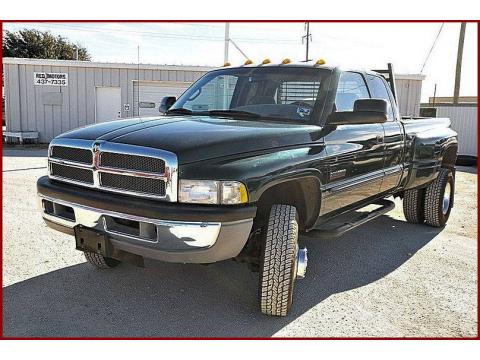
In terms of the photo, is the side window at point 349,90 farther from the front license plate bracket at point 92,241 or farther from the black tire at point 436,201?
the front license plate bracket at point 92,241

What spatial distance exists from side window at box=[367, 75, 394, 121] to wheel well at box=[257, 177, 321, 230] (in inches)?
71.4

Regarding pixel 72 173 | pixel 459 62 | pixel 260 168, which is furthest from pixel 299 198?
pixel 459 62

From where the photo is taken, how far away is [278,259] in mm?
3244

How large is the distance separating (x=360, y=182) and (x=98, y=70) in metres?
14.9

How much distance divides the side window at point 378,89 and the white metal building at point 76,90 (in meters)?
12.7

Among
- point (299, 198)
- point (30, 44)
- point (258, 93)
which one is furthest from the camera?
point (30, 44)

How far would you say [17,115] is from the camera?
17.2 m

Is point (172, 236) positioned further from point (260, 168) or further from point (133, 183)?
→ point (260, 168)

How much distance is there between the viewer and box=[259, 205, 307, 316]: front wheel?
10.6 feet

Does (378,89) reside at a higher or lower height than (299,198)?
higher

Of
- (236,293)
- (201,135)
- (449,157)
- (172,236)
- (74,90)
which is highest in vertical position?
(74,90)

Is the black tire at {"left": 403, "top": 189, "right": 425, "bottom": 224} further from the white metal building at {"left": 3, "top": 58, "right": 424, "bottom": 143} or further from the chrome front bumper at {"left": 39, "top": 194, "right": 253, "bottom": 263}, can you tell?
the white metal building at {"left": 3, "top": 58, "right": 424, "bottom": 143}

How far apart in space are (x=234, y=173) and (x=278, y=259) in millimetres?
758

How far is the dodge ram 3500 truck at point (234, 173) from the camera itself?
9.52ft
